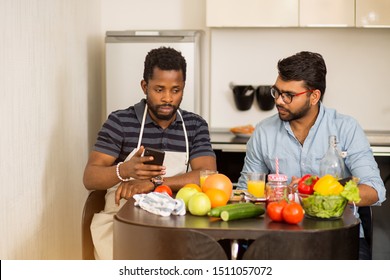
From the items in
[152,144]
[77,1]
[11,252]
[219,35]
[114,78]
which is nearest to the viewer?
[11,252]

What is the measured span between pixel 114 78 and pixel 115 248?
7.19 ft

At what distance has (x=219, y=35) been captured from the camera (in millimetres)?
4766

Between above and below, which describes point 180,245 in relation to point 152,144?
below

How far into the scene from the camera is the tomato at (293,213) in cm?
221

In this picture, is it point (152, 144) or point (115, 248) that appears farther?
point (152, 144)

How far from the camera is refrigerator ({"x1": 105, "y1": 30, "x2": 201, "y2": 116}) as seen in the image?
4367 millimetres

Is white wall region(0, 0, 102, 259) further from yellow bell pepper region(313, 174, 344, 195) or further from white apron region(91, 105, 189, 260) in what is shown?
yellow bell pepper region(313, 174, 344, 195)

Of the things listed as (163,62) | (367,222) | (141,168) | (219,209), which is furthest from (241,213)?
(163,62)

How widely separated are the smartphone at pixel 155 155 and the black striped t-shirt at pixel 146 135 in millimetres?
425

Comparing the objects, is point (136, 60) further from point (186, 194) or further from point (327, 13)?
point (186, 194)

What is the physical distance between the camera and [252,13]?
14.5 ft

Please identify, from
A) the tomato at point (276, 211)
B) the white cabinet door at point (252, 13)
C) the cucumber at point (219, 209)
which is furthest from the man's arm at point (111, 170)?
the white cabinet door at point (252, 13)
